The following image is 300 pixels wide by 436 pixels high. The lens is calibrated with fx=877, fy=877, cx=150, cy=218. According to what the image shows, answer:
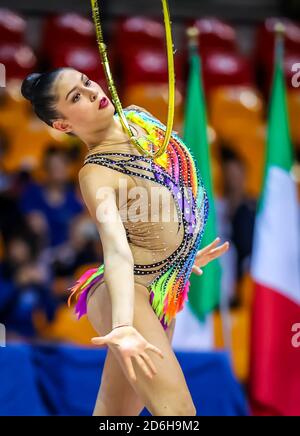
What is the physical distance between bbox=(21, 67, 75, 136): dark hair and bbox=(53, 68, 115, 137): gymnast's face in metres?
0.01

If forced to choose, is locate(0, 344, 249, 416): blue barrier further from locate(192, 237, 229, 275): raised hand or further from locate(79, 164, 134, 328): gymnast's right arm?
locate(79, 164, 134, 328): gymnast's right arm

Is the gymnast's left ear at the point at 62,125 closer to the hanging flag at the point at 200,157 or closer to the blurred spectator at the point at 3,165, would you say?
the hanging flag at the point at 200,157

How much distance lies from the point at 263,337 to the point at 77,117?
2.44 metres

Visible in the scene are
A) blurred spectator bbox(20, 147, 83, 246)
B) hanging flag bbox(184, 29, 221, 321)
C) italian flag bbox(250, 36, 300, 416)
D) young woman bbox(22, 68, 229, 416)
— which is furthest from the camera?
blurred spectator bbox(20, 147, 83, 246)

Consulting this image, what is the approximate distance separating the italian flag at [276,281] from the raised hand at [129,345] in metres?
2.35

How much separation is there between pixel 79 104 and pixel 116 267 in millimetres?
512

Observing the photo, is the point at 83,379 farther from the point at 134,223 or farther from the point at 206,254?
the point at 134,223

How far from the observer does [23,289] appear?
195 inches

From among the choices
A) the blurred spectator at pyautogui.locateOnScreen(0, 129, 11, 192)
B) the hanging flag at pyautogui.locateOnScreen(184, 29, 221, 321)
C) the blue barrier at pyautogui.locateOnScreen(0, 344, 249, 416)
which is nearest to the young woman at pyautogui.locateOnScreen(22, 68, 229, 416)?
the blue barrier at pyautogui.locateOnScreen(0, 344, 249, 416)

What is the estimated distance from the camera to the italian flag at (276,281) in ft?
15.3

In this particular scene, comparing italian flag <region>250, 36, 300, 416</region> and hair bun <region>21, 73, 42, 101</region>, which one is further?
italian flag <region>250, 36, 300, 416</region>

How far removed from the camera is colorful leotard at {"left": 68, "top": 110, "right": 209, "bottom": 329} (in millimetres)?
2650

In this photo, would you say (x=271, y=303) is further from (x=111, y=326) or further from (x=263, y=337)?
(x=111, y=326)

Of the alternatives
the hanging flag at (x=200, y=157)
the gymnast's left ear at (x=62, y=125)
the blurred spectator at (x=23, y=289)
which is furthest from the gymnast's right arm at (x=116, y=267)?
the blurred spectator at (x=23, y=289)
